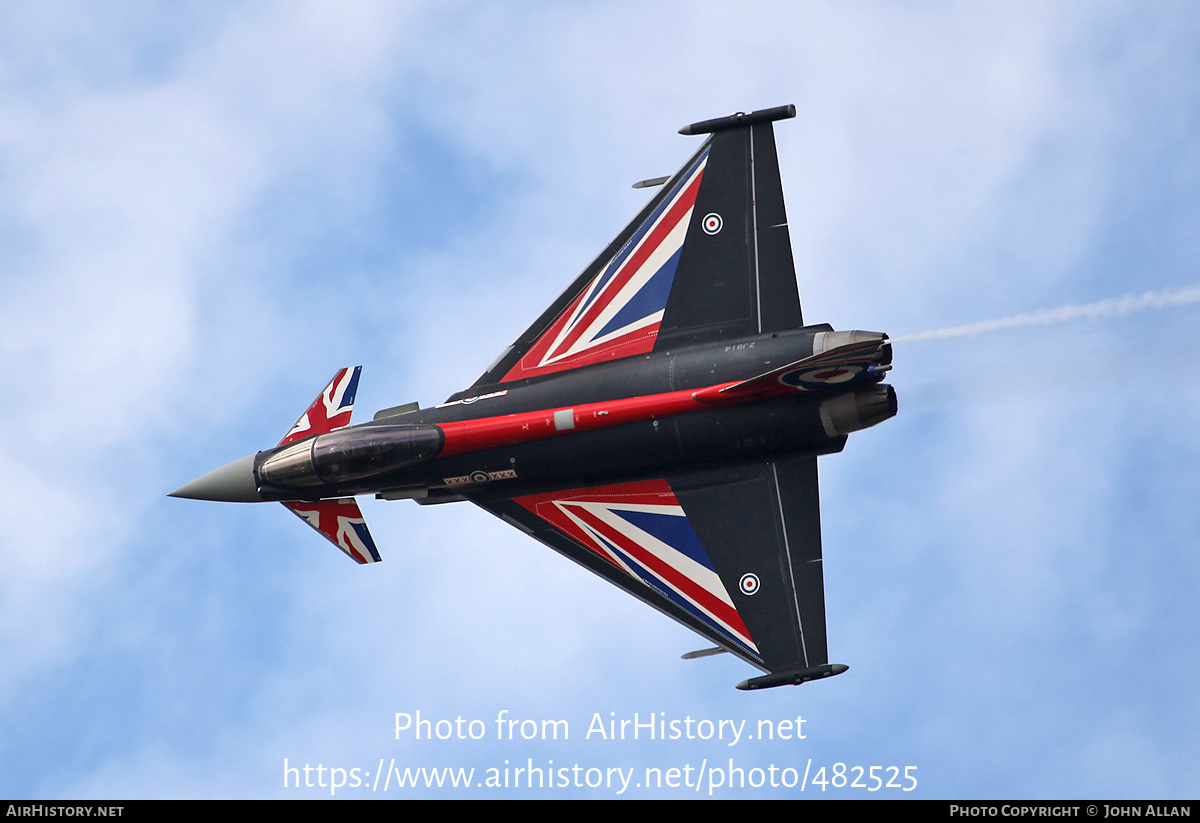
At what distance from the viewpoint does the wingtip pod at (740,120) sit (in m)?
25.0

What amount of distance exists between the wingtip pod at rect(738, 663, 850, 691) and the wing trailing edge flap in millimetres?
17

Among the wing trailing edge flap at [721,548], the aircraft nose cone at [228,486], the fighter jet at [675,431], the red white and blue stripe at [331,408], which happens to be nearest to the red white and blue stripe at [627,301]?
the fighter jet at [675,431]

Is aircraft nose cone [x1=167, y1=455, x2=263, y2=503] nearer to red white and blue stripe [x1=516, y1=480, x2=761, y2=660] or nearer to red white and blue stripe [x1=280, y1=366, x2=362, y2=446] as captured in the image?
red white and blue stripe [x1=280, y1=366, x2=362, y2=446]

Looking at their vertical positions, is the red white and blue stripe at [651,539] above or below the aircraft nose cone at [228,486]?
below

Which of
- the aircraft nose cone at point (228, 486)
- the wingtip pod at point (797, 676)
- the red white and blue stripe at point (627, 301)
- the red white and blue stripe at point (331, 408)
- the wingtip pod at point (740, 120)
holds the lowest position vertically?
the wingtip pod at point (797, 676)

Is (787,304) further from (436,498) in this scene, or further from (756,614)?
(436,498)

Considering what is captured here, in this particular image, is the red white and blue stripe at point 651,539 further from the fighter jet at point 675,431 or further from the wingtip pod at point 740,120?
the wingtip pod at point 740,120

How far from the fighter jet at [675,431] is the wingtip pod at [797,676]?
0.02 m

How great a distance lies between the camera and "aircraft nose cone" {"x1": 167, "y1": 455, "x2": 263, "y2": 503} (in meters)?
26.6

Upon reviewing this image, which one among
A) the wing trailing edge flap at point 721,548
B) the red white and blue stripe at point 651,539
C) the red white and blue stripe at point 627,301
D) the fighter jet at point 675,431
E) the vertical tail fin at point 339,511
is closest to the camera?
the fighter jet at point 675,431

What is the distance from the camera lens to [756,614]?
956 inches

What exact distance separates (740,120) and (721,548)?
782cm

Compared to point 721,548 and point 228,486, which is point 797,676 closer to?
point 721,548
